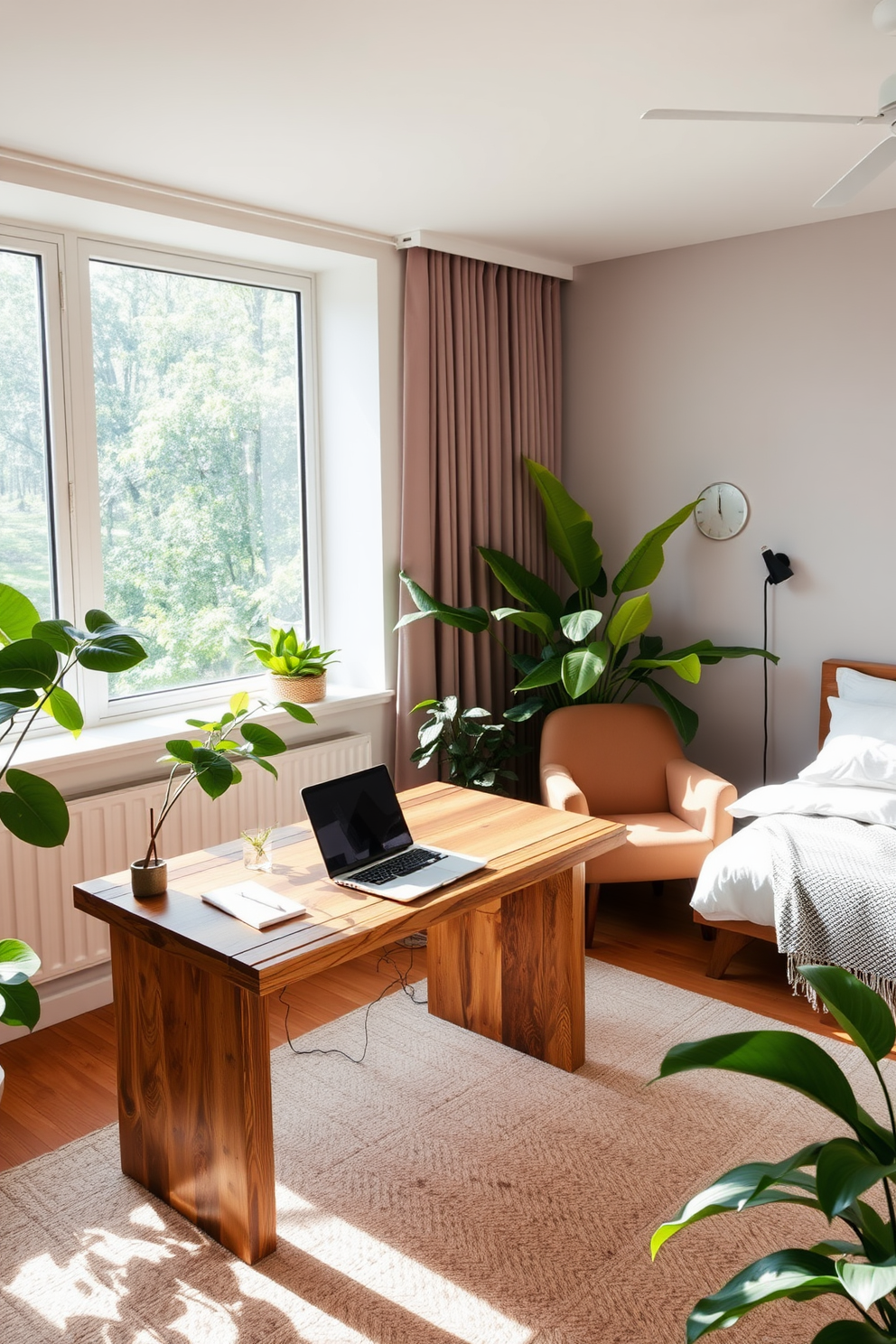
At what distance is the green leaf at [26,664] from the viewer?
2078 mm

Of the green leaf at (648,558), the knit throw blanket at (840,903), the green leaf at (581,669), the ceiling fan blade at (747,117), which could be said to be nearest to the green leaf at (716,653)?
the green leaf at (648,558)

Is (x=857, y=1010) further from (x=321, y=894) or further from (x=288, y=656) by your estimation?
(x=288, y=656)

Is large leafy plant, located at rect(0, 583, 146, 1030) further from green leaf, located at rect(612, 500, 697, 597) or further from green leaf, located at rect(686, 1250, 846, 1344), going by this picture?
green leaf, located at rect(612, 500, 697, 597)

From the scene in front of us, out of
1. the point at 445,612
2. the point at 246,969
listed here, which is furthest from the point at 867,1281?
the point at 445,612

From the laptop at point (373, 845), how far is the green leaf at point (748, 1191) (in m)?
1.05

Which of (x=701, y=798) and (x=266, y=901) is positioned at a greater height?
(x=266, y=901)

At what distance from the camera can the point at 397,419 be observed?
406cm

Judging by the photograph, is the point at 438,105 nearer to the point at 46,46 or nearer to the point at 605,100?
the point at 605,100

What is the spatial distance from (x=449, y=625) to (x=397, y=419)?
803 millimetres

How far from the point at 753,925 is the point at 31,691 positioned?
227 centimetres

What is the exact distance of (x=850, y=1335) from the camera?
1207mm

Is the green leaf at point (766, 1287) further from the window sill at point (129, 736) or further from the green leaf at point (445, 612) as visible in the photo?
the green leaf at point (445, 612)

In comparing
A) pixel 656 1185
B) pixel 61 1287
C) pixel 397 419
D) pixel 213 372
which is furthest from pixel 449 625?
pixel 61 1287

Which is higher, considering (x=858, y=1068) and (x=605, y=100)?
(x=605, y=100)
